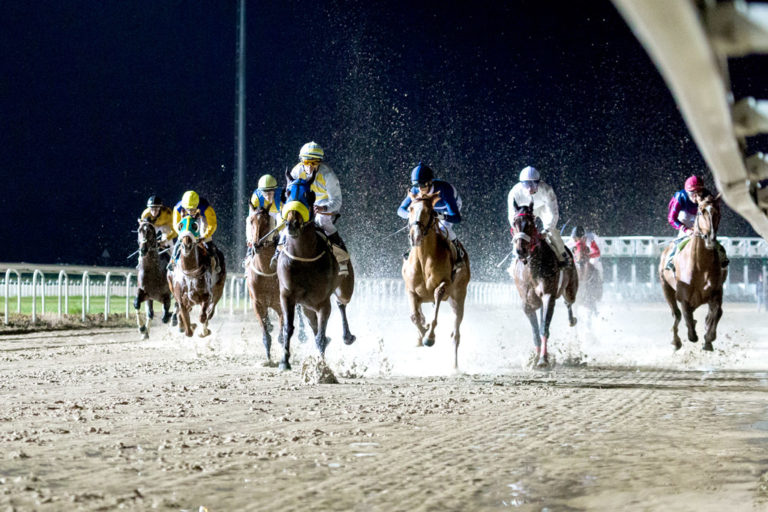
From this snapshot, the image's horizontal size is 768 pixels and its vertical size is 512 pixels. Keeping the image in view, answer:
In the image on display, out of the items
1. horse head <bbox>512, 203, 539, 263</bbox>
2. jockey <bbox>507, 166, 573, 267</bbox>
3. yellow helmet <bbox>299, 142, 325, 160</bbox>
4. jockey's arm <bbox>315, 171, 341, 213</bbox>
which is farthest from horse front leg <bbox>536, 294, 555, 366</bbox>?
yellow helmet <bbox>299, 142, 325, 160</bbox>

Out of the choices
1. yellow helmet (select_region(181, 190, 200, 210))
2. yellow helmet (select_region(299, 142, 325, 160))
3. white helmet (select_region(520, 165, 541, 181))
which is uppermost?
yellow helmet (select_region(299, 142, 325, 160))

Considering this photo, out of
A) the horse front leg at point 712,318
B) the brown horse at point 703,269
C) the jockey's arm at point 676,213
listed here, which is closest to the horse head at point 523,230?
the brown horse at point 703,269

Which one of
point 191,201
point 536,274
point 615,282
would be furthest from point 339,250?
point 615,282

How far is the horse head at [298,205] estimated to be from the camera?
29.6ft

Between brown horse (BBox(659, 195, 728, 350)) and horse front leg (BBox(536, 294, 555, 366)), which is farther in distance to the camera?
horse front leg (BBox(536, 294, 555, 366))

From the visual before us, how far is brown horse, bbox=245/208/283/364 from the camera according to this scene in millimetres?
10523

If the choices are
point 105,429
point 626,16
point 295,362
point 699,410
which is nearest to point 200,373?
point 295,362

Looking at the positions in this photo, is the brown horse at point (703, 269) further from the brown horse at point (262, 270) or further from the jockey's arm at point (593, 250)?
the jockey's arm at point (593, 250)

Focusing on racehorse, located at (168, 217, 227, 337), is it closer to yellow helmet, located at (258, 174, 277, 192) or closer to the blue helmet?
yellow helmet, located at (258, 174, 277, 192)

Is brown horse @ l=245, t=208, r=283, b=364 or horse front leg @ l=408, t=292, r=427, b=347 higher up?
brown horse @ l=245, t=208, r=283, b=364

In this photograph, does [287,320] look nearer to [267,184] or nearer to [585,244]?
[267,184]

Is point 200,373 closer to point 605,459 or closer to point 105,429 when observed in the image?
point 105,429

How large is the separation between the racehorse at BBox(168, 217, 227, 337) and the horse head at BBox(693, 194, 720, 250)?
6257mm

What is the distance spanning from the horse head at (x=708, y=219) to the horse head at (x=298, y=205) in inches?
178
